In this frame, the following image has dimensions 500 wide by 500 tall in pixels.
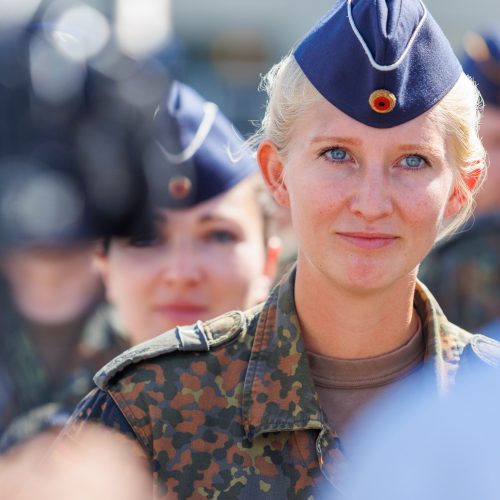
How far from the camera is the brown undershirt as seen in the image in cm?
311

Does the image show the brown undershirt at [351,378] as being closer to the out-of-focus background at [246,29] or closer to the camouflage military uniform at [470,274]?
the camouflage military uniform at [470,274]

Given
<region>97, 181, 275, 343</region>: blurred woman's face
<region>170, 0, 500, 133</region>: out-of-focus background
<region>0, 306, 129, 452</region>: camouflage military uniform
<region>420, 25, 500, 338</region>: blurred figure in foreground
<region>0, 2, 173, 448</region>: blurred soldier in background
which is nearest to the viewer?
<region>97, 181, 275, 343</region>: blurred woman's face

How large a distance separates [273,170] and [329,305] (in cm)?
39

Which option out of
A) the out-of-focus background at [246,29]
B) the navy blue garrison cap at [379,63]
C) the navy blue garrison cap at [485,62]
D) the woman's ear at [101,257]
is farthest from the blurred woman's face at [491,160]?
the out-of-focus background at [246,29]

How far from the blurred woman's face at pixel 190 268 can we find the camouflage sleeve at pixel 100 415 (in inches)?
52.4

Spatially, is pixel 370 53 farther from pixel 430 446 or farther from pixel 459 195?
pixel 430 446


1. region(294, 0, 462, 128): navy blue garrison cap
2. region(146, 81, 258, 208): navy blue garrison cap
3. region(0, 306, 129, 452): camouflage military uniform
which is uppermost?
region(294, 0, 462, 128): navy blue garrison cap

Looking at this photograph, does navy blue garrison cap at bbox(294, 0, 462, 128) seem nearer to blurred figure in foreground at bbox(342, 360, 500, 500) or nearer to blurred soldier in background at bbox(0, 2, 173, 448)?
blurred figure in foreground at bbox(342, 360, 500, 500)

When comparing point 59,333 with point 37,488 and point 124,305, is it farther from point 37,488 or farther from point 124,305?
point 37,488

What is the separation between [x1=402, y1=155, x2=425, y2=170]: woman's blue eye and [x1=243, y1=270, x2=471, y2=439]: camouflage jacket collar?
41 cm

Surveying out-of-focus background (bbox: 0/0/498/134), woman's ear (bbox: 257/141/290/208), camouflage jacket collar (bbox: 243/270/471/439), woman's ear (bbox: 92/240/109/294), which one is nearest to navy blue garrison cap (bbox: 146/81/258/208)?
woman's ear (bbox: 92/240/109/294)

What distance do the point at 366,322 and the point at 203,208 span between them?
1.54 meters

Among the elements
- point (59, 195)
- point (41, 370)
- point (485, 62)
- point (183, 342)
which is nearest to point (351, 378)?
point (183, 342)

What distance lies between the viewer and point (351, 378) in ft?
10.3
